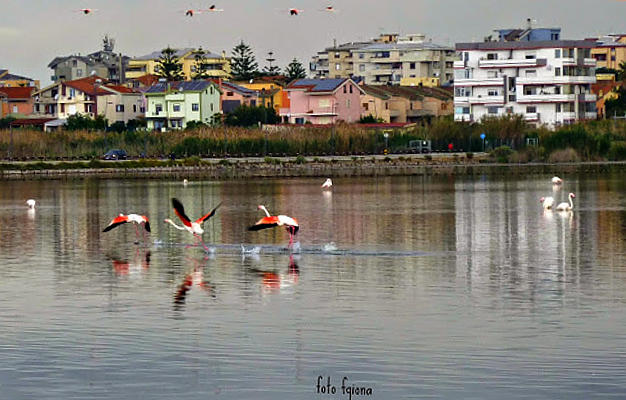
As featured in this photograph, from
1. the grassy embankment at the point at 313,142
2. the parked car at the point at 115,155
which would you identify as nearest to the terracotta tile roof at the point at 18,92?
the grassy embankment at the point at 313,142

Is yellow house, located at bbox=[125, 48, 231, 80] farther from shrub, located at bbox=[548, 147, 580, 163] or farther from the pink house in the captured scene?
shrub, located at bbox=[548, 147, 580, 163]

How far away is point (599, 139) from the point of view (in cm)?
8238

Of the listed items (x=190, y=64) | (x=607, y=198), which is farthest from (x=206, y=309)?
(x=190, y=64)

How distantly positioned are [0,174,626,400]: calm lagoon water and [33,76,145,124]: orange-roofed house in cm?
8806

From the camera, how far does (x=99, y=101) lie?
12712 cm

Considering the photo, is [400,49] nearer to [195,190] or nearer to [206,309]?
[195,190]

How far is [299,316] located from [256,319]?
2.21 ft

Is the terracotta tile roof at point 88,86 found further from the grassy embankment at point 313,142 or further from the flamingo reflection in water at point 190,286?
the flamingo reflection in water at point 190,286

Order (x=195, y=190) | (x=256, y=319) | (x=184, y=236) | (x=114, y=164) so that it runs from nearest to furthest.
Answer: (x=256, y=319) < (x=184, y=236) < (x=195, y=190) < (x=114, y=164)

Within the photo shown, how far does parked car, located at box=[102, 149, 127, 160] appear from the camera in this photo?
282 feet

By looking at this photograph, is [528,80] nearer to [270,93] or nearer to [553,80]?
[553,80]

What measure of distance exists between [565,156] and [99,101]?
5784 cm

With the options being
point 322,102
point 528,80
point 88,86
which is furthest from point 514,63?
point 88,86

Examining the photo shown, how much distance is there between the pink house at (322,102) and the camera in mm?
118688
